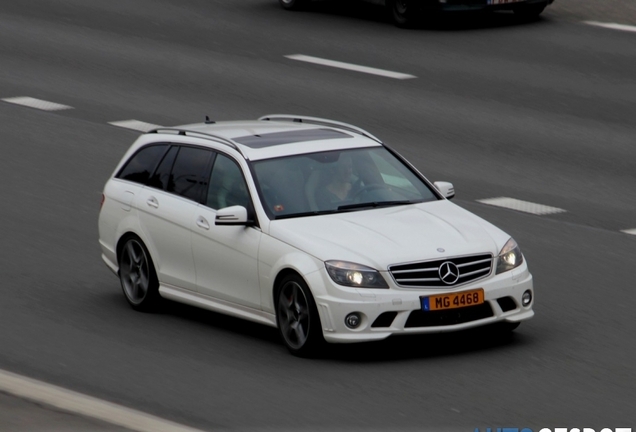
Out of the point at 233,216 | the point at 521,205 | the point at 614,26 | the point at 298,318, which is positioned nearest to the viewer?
the point at 298,318

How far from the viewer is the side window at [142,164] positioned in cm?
1175

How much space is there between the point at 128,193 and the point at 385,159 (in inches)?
86.0

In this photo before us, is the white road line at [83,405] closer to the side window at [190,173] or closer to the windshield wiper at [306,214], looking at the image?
the windshield wiper at [306,214]

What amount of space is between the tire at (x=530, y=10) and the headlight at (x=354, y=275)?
1521 cm

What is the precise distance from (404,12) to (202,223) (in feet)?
45.6

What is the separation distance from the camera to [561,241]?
523 inches

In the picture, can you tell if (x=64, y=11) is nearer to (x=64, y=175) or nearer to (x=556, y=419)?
(x=64, y=175)

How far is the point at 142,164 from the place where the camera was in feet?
39.0

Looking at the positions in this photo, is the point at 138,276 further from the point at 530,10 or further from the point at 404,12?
the point at 530,10

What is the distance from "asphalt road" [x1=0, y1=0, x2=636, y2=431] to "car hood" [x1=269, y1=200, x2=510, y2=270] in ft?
2.33

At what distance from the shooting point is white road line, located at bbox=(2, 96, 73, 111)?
19562mm

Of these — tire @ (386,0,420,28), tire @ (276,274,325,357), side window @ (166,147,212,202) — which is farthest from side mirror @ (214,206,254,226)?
tire @ (386,0,420,28)

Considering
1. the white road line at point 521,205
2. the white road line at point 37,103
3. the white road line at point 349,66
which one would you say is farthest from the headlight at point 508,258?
the white road line at point 349,66

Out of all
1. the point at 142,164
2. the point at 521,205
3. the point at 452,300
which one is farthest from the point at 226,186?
the point at 521,205
